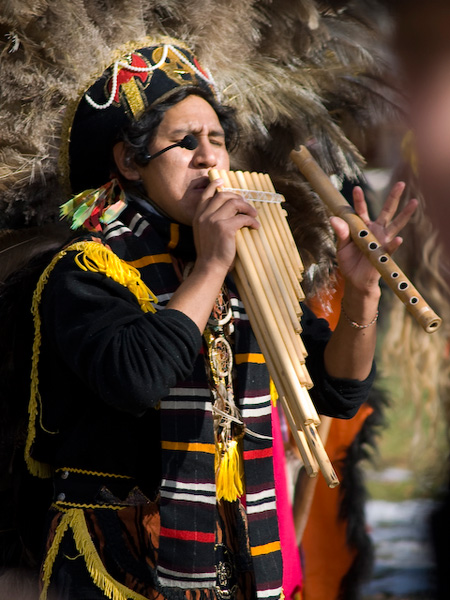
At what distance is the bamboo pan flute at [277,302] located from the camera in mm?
1965

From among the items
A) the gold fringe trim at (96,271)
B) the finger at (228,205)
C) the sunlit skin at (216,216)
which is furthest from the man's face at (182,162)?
the gold fringe trim at (96,271)

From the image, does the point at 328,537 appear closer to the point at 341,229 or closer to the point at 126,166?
the point at 341,229

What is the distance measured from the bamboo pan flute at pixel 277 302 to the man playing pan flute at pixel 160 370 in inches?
4.2

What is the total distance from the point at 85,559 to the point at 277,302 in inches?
33.4

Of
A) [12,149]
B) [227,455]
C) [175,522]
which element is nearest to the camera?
[175,522]

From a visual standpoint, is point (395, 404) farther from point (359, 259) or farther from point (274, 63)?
point (359, 259)

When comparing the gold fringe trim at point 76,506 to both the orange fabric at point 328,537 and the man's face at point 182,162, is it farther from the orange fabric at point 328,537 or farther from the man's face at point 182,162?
the orange fabric at point 328,537

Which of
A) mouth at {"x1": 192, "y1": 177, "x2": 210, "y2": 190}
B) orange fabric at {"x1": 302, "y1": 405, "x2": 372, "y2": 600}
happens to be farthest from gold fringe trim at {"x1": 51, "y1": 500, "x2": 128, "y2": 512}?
orange fabric at {"x1": 302, "y1": 405, "x2": 372, "y2": 600}

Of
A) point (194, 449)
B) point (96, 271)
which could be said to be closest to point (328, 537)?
point (194, 449)

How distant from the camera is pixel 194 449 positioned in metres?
2.03

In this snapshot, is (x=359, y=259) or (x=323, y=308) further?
(x=323, y=308)

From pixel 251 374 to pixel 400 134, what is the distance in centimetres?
208

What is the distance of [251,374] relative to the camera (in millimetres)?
2191

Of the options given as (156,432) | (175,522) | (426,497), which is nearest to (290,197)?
(156,432)
